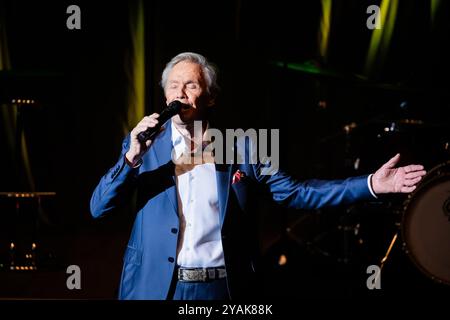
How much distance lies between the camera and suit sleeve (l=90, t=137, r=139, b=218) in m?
1.59

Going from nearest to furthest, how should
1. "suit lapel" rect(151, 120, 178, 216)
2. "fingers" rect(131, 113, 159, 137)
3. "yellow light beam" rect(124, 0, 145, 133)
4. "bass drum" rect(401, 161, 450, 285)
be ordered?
1. "fingers" rect(131, 113, 159, 137)
2. "suit lapel" rect(151, 120, 178, 216)
3. "bass drum" rect(401, 161, 450, 285)
4. "yellow light beam" rect(124, 0, 145, 133)

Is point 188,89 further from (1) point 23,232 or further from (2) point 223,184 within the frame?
(1) point 23,232

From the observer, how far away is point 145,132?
151 centimetres

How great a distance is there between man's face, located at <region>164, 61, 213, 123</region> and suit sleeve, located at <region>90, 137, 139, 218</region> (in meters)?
0.26

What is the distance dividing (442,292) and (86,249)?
2558 mm

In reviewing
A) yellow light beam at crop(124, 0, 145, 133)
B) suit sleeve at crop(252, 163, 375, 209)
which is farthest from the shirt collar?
yellow light beam at crop(124, 0, 145, 133)

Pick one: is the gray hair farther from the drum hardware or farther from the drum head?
the drum hardware

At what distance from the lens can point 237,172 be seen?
1.72 meters

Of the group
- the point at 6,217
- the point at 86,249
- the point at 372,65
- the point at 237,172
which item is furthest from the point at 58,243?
the point at 372,65

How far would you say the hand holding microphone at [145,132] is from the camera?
1501 mm

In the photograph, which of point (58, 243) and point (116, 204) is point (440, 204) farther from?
point (58, 243)

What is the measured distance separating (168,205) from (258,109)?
347 cm

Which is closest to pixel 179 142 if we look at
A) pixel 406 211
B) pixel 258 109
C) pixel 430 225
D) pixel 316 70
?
pixel 406 211

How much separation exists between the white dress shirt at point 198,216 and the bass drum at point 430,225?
4.92 feet
